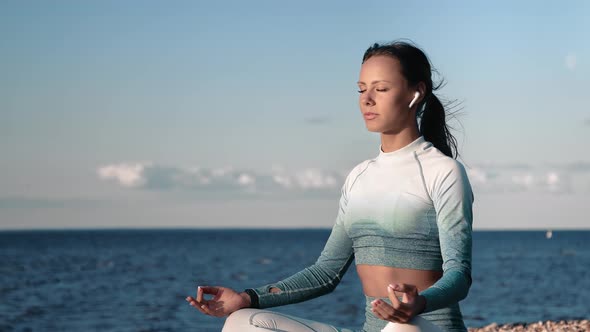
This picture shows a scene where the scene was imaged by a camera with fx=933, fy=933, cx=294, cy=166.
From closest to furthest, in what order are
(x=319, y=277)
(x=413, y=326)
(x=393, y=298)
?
(x=393, y=298) → (x=413, y=326) → (x=319, y=277)

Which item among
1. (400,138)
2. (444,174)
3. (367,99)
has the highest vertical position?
(367,99)

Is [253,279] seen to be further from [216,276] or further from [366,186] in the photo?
[366,186]

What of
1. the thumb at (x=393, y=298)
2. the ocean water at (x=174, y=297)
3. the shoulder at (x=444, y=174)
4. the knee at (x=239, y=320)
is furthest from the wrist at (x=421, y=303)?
the ocean water at (x=174, y=297)

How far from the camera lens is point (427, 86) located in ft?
13.6

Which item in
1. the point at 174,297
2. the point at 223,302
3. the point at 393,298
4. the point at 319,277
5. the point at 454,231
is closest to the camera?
the point at 393,298

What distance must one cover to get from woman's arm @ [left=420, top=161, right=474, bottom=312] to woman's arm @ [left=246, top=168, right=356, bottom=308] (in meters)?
0.64

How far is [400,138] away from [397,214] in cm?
36

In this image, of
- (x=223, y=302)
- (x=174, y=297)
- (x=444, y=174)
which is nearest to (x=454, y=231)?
(x=444, y=174)

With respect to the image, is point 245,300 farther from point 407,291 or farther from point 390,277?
point 407,291

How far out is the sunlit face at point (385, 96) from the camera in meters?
4.00

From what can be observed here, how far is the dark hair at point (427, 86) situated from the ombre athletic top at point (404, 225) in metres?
0.11

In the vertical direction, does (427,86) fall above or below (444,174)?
above

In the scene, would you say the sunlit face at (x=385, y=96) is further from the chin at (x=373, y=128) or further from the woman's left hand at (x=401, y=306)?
the woman's left hand at (x=401, y=306)

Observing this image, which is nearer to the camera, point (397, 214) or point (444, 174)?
point (444, 174)
